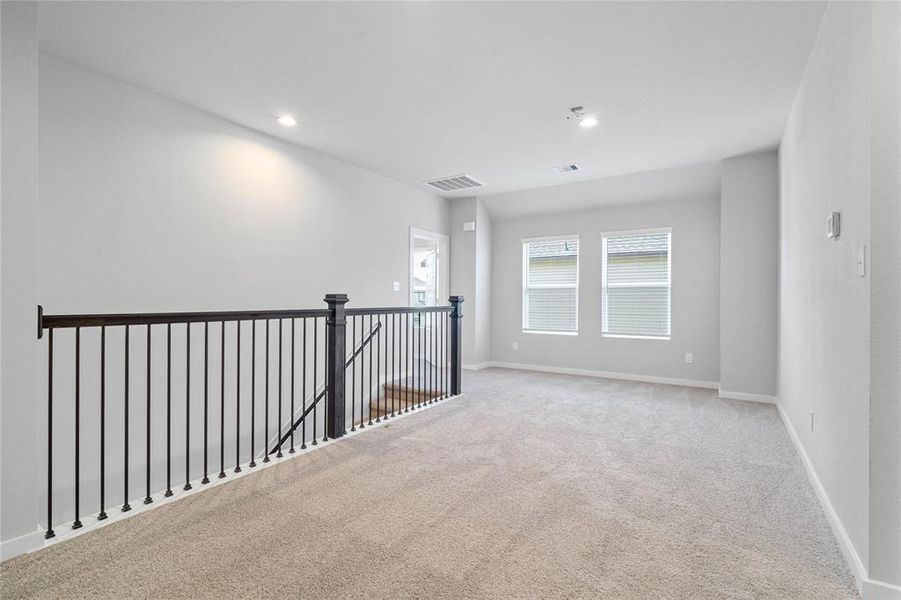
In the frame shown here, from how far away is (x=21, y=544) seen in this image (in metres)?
1.74

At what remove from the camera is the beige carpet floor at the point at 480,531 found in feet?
5.25

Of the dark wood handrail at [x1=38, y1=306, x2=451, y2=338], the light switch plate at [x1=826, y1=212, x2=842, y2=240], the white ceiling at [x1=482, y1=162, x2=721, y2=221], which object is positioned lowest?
the dark wood handrail at [x1=38, y1=306, x2=451, y2=338]

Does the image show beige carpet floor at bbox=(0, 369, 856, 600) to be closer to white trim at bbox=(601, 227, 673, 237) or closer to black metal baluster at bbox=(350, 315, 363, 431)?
black metal baluster at bbox=(350, 315, 363, 431)

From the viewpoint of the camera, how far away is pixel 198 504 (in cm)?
215

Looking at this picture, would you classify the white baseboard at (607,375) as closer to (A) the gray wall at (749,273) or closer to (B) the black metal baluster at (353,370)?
(A) the gray wall at (749,273)

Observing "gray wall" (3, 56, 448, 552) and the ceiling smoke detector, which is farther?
the ceiling smoke detector

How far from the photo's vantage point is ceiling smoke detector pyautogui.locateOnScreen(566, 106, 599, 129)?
140 inches

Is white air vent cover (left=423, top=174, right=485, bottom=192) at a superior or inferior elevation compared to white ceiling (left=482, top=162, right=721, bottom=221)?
superior

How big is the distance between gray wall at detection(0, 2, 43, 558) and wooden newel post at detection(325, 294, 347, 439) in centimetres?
160

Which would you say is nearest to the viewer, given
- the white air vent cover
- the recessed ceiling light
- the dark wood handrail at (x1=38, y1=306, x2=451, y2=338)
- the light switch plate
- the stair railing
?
the dark wood handrail at (x1=38, y1=306, x2=451, y2=338)

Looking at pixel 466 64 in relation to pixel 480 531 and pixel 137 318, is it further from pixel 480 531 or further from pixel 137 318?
pixel 480 531

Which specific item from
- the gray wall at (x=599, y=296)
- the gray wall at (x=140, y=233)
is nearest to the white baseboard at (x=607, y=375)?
the gray wall at (x=599, y=296)

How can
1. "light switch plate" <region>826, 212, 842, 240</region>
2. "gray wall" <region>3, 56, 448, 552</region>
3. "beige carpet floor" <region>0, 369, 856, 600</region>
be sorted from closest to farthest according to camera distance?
"beige carpet floor" <region>0, 369, 856, 600</region> → "light switch plate" <region>826, 212, 842, 240</region> → "gray wall" <region>3, 56, 448, 552</region>

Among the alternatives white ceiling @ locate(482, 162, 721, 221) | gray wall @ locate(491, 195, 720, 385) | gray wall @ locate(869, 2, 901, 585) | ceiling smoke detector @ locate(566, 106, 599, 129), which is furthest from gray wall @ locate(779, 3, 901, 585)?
gray wall @ locate(491, 195, 720, 385)
